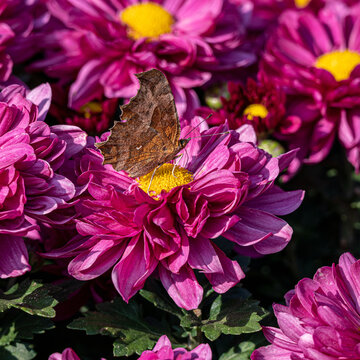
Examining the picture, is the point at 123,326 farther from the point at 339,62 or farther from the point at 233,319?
the point at 339,62

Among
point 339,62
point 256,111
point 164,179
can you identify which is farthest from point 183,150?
point 339,62

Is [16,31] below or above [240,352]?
above

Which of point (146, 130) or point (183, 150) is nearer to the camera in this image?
point (146, 130)

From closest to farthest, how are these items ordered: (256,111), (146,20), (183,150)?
(183,150) → (256,111) → (146,20)

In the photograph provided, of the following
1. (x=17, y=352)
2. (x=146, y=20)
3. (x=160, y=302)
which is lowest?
(x=17, y=352)

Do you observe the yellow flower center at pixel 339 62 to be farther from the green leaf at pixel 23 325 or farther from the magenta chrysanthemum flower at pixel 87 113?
the green leaf at pixel 23 325
